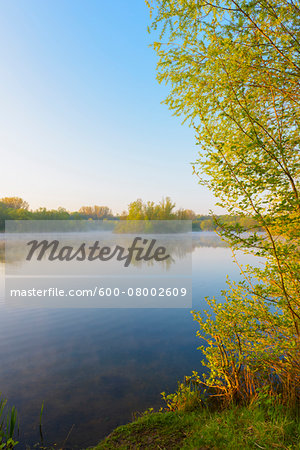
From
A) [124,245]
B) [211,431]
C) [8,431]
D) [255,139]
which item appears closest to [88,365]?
[8,431]

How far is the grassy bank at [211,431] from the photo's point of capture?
12.2 feet

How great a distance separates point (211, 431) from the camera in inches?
164

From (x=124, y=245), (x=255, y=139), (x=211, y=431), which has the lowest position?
(x=124, y=245)

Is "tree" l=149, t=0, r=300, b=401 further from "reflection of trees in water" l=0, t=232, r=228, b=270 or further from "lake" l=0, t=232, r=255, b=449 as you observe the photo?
"reflection of trees in water" l=0, t=232, r=228, b=270

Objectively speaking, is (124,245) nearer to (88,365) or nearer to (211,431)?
(88,365)

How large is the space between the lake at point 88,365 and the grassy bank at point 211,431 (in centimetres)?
85

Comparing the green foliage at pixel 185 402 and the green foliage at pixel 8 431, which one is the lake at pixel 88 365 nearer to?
the green foliage at pixel 8 431

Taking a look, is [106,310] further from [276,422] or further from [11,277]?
[11,277]

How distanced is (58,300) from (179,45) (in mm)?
17125

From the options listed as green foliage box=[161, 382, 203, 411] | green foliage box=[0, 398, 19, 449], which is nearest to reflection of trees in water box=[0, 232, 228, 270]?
green foliage box=[161, 382, 203, 411]

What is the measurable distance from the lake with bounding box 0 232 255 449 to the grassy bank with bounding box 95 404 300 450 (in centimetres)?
85

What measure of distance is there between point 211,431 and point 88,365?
538 centimetres

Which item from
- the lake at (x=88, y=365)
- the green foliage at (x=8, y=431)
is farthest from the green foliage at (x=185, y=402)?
the green foliage at (x=8, y=431)

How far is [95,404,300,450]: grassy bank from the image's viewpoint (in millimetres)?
3711
